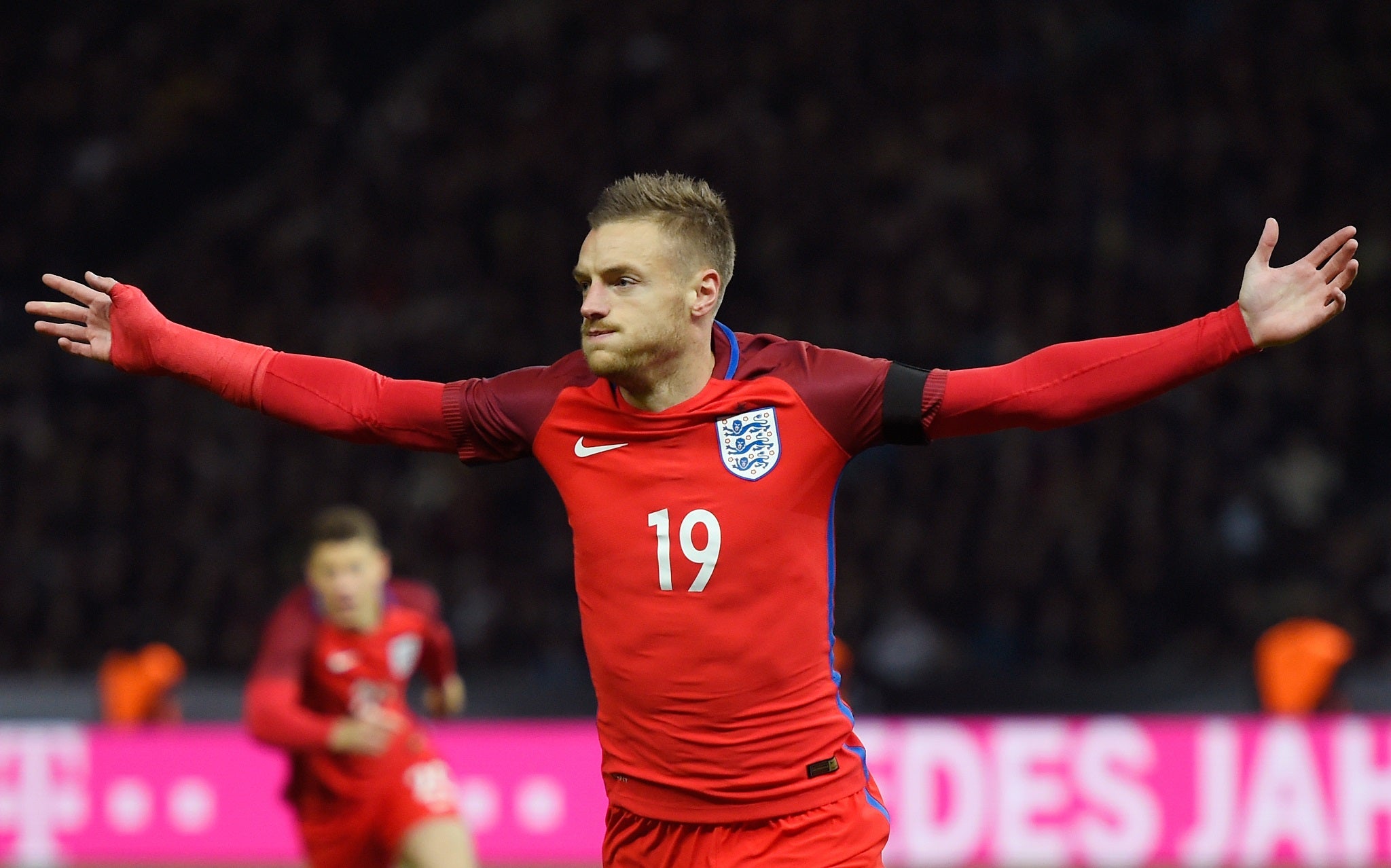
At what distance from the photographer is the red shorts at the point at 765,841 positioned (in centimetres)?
327

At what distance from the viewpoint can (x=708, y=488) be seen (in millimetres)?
3297

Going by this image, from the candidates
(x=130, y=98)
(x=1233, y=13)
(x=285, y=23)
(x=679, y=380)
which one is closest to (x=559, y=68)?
(x=285, y=23)

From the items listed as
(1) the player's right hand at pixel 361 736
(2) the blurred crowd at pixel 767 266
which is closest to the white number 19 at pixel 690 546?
(1) the player's right hand at pixel 361 736

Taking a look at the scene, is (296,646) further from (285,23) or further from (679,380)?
(285,23)

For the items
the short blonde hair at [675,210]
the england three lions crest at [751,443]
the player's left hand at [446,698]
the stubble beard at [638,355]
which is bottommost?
the player's left hand at [446,698]

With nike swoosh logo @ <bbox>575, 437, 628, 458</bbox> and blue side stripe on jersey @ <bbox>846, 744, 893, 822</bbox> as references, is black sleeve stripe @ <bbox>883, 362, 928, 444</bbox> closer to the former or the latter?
nike swoosh logo @ <bbox>575, 437, 628, 458</bbox>

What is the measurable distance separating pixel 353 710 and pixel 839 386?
10.6 feet

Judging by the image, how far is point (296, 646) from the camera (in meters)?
Result: 5.87

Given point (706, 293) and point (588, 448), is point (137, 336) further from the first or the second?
point (706, 293)

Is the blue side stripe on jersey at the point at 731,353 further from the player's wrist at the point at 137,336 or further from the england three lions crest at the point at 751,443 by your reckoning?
the player's wrist at the point at 137,336

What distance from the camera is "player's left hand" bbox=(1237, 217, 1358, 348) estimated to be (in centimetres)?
311

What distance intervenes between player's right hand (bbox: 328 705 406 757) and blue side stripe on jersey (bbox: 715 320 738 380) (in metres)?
2.48

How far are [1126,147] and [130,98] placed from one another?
725 cm

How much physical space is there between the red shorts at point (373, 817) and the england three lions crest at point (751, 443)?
299 cm
